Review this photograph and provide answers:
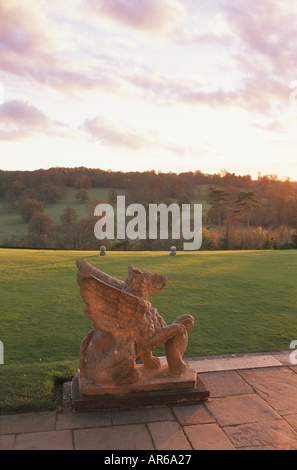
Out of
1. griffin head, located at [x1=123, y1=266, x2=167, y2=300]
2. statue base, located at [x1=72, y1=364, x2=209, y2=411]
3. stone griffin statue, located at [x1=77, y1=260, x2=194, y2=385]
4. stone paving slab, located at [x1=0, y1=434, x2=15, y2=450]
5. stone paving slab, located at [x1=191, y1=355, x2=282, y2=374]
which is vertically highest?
griffin head, located at [x1=123, y1=266, x2=167, y2=300]

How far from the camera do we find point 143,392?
13.5ft

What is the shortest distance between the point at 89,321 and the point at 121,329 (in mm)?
4050

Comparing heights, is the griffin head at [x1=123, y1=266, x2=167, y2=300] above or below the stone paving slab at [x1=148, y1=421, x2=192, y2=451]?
above

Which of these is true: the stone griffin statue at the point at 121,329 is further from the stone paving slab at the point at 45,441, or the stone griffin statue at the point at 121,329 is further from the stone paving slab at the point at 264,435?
the stone paving slab at the point at 264,435

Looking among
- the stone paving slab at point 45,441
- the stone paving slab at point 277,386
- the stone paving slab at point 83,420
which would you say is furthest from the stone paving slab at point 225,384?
the stone paving slab at point 45,441

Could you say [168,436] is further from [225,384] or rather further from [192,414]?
[225,384]

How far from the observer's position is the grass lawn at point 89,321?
4910 millimetres

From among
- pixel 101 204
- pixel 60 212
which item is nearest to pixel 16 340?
pixel 101 204

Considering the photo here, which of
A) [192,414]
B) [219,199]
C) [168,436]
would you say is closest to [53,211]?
[219,199]

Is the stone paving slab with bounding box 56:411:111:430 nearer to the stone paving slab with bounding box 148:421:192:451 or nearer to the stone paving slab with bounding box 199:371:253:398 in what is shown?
the stone paving slab with bounding box 148:421:192:451

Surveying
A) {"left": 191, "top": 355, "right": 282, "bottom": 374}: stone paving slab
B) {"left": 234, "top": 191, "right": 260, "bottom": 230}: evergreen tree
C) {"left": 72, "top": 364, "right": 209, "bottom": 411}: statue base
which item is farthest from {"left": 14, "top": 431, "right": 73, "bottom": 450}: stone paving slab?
{"left": 234, "top": 191, "right": 260, "bottom": 230}: evergreen tree

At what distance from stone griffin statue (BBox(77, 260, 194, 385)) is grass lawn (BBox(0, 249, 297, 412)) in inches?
32.5

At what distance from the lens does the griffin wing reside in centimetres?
373
